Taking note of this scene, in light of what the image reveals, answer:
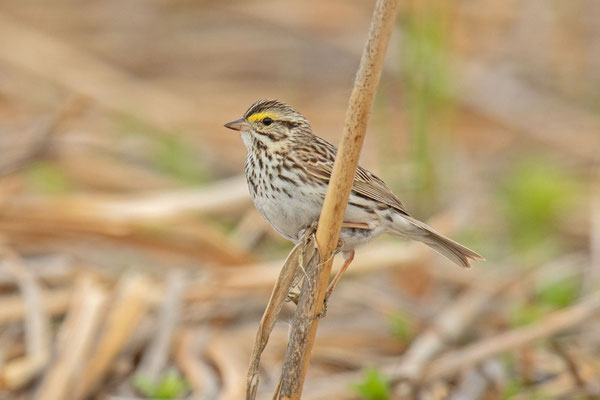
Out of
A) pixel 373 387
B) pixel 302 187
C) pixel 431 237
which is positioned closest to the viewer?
pixel 302 187

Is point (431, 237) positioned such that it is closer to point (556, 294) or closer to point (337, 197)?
point (337, 197)

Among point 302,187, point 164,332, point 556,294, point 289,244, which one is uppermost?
point 289,244

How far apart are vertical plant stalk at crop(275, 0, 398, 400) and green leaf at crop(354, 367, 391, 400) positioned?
1065 mm

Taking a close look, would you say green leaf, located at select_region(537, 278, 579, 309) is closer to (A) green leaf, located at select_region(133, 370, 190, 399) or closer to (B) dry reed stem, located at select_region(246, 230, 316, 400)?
(A) green leaf, located at select_region(133, 370, 190, 399)

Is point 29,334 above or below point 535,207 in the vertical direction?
below

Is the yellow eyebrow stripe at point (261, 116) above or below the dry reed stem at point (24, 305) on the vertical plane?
above

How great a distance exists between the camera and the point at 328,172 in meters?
2.92

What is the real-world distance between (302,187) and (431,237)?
1.76 ft

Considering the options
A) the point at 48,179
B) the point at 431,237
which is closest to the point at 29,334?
the point at 431,237

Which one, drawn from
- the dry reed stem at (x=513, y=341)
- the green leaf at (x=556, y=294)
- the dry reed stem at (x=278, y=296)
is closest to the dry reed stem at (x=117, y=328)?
the dry reed stem at (x=513, y=341)

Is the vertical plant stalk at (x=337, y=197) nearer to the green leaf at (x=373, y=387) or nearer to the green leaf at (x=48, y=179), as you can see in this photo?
the green leaf at (x=373, y=387)

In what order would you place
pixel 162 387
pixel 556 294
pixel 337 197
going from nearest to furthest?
pixel 337 197, pixel 162 387, pixel 556 294

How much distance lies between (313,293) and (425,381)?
1568mm

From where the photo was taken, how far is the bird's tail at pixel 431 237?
2.92m
